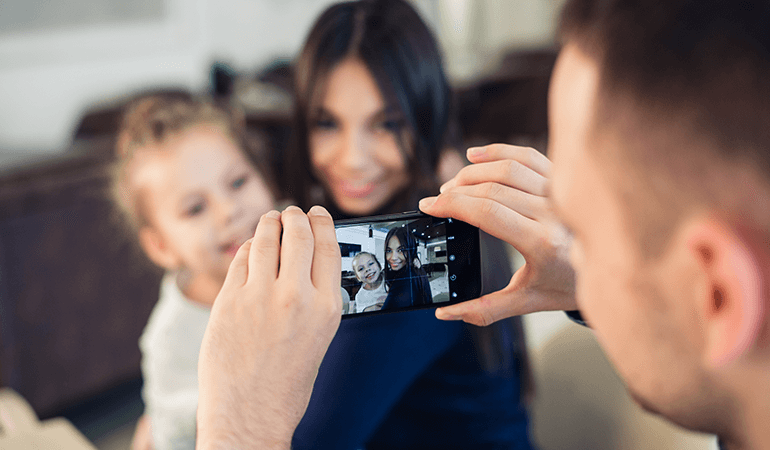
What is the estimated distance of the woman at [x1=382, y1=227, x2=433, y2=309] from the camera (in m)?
0.41

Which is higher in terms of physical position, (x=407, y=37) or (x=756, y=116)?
(x=407, y=37)

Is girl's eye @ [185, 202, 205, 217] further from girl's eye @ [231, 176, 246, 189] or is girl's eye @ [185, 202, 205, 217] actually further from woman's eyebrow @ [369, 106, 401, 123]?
woman's eyebrow @ [369, 106, 401, 123]

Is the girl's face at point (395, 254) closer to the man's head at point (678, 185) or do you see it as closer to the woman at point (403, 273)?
the woman at point (403, 273)

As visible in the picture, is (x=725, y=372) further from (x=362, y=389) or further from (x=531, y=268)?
(x=362, y=389)

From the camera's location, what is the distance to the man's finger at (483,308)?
0.42 m

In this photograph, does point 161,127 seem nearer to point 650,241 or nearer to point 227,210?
point 227,210

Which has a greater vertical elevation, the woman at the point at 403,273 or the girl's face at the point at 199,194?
the girl's face at the point at 199,194

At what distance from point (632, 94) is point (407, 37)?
0.56 metres

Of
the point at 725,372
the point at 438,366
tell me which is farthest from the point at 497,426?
the point at 725,372

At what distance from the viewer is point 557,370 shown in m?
0.75

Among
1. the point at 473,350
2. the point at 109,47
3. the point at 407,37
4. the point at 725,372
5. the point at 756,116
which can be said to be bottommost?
the point at 473,350

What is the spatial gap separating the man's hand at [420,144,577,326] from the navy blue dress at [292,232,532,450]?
0.02 m

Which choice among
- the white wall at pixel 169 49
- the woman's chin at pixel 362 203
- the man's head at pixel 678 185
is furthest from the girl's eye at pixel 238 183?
the white wall at pixel 169 49

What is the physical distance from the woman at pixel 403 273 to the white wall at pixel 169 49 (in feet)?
7.58
